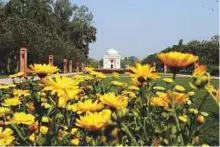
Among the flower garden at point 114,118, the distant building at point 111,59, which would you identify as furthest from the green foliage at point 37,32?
the flower garden at point 114,118

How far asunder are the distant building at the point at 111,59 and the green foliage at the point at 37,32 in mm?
25360

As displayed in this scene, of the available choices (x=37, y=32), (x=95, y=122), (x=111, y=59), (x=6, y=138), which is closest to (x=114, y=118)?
(x=95, y=122)

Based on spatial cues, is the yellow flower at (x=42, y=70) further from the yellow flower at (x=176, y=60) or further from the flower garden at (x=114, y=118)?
the yellow flower at (x=176, y=60)

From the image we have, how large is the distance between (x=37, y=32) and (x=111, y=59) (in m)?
53.4

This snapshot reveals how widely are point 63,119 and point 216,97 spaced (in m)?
0.92

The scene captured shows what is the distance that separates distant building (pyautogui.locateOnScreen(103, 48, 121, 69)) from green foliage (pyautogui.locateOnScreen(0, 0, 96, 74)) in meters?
25.4

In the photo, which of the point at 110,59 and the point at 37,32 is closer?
the point at 37,32

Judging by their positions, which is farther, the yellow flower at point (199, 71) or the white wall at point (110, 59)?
the white wall at point (110, 59)

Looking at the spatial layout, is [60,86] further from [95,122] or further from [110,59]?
[110,59]

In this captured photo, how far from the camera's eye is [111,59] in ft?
285

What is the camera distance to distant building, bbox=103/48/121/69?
280 feet

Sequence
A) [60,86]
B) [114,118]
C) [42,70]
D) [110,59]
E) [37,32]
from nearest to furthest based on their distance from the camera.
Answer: [114,118]
[60,86]
[42,70]
[37,32]
[110,59]

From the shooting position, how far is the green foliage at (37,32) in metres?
33.3

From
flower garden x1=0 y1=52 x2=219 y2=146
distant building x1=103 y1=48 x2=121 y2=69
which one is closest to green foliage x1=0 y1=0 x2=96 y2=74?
distant building x1=103 y1=48 x2=121 y2=69
